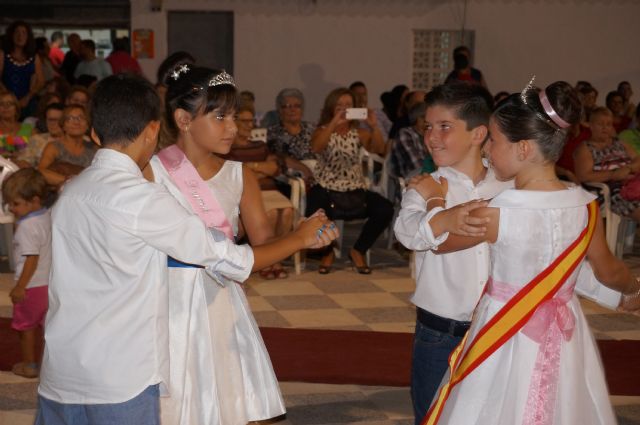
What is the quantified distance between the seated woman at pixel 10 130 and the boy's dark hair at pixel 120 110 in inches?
218

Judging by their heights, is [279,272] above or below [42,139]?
below

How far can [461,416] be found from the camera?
2.80 meters

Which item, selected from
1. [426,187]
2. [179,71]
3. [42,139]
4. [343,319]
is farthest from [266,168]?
[426,187]

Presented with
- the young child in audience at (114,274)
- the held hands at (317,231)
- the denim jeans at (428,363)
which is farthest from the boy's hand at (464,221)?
the young child in audience at (114,274)

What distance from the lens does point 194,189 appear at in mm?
3318

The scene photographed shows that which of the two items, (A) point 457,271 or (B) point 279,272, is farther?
(B) point 279,272

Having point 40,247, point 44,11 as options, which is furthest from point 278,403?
point 44,11

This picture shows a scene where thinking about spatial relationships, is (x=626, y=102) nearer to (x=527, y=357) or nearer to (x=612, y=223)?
(x=612, y=223)

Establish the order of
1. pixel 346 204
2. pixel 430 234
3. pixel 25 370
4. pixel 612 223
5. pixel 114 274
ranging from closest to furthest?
pixel 114 274
pixel 430 234
pixel 25 370
pixel 346 204
pixel 612 223

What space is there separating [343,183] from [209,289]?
4780 millimetres

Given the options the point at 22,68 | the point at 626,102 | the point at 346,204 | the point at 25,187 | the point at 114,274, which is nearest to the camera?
the point at 114,274

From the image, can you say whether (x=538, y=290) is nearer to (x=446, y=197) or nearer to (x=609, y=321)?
(x=446, y=197)

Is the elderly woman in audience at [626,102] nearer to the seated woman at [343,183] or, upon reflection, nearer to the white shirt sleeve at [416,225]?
the seated woman at [343,183]

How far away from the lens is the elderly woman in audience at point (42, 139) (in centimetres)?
788
